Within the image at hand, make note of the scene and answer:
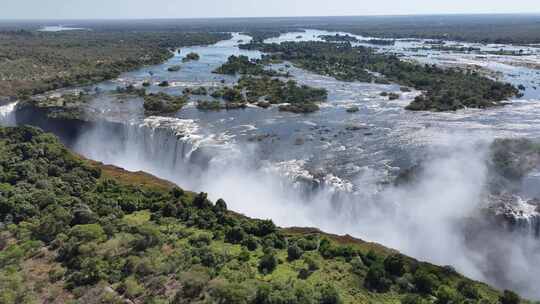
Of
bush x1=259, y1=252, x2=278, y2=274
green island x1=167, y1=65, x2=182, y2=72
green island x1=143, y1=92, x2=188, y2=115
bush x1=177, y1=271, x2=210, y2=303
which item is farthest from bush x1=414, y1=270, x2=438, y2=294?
green island x1=167, y1=65, x2=182, y2=72

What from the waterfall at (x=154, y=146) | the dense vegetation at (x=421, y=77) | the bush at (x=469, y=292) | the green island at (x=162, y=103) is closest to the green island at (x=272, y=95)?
the green island at (x=162, y=103)

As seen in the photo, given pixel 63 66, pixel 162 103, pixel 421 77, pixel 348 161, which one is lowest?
pixel 348 161

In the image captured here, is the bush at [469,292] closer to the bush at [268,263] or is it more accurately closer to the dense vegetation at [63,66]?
the bush at [268,263]

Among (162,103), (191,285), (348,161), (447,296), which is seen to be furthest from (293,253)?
(162,103)

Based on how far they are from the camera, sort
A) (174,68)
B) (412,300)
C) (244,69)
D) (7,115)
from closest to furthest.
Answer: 1. (412,300)
2. (7,115)
3. (244,69)
4. (174,68)

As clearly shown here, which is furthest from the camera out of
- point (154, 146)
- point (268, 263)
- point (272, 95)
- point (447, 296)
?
point (272, 95)

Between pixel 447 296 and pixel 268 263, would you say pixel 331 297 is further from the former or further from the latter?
pixel 447 296
